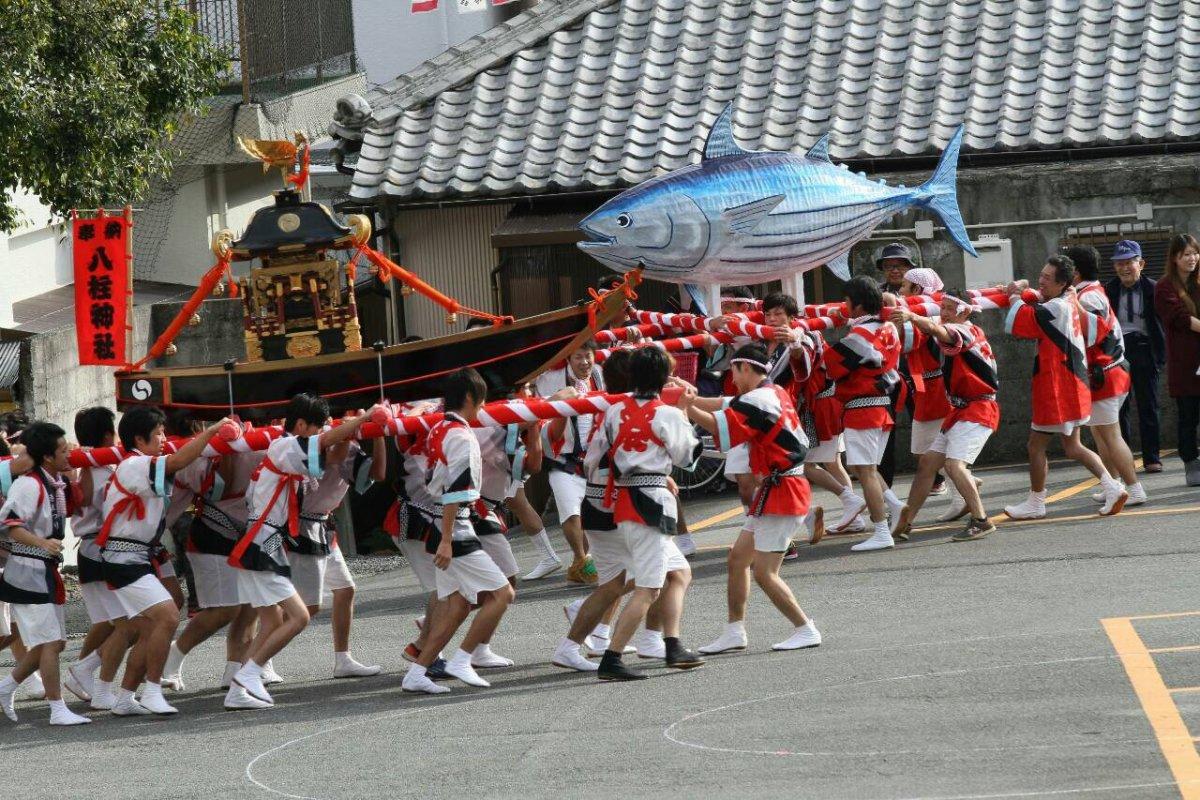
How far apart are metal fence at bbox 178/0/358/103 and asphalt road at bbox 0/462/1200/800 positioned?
15.9m

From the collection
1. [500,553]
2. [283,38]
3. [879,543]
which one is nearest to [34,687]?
[500,553]

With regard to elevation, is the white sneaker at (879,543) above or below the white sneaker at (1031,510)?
below

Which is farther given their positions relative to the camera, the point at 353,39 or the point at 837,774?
the point at 353,39

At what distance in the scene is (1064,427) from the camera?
13242 mm

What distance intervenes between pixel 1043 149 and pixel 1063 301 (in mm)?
5143

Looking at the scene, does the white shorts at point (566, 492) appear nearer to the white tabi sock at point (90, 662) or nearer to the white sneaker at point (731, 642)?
the white sneaker at point (731, 642)

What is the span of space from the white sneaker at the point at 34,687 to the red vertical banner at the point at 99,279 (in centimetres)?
396

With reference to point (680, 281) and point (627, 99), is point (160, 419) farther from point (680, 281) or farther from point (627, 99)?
point (627, 99)

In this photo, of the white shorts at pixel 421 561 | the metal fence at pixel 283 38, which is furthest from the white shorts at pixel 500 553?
the metal fence at pixel 283 38

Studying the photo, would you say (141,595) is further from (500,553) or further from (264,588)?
(500,553)

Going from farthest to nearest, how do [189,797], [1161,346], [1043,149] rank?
[1043,149]
[1161,346]
[189,797]

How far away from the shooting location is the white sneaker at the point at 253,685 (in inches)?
398

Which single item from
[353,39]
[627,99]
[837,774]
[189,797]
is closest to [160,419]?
[189,797]

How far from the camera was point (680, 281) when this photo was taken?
11.9 m
